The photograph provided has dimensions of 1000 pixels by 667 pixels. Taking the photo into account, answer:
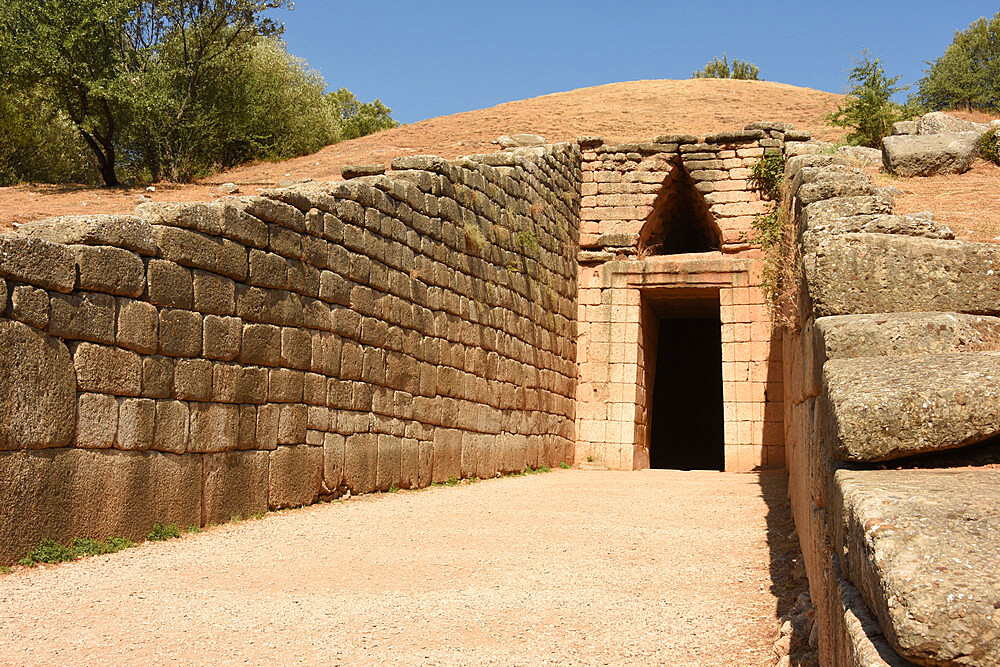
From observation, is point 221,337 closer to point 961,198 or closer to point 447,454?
point 447,454

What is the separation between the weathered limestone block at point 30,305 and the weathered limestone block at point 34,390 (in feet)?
0.16

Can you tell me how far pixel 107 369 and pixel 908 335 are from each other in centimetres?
439

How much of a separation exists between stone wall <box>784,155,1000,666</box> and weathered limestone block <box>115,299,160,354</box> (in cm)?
399

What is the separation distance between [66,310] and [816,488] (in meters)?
4.13

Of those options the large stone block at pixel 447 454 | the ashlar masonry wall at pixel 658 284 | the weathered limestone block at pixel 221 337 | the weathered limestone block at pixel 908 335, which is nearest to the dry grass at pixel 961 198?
the weathered limestone block at pixel 908 335

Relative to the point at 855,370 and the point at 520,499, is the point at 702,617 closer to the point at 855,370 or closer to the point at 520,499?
the point at 855,370

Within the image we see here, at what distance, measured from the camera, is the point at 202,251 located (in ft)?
19.0

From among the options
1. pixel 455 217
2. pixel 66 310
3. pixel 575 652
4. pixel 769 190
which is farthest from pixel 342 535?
pixel 769 190

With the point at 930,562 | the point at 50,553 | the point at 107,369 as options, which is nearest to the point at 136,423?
the point at 107,369

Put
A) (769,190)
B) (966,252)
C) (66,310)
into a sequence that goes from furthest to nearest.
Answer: (769,190)
(66,310)
(966,252)

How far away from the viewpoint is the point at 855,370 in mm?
2701

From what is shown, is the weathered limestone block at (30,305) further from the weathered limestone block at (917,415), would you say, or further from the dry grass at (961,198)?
the dry grass at (961,198)

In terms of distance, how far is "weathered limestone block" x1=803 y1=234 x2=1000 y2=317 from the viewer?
355 centimetres

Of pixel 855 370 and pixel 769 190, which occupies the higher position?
pixel 769 190
